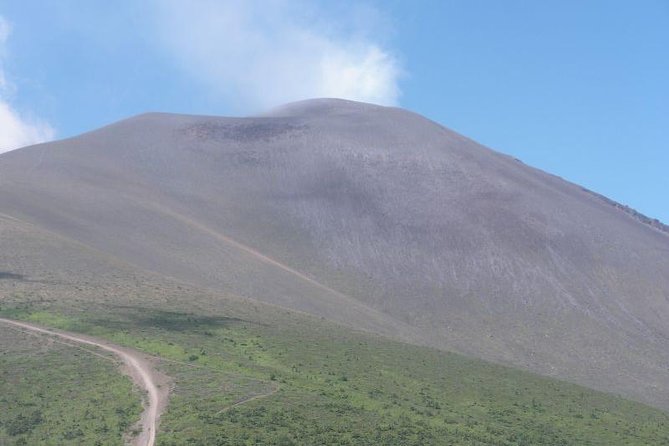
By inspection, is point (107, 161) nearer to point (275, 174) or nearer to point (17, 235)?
point (275, 174)

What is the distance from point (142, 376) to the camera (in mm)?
29188

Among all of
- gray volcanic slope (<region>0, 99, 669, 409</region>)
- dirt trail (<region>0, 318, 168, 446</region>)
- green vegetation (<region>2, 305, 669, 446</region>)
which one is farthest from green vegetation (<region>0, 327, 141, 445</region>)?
gray volcanic slope (<region>0, 99, 669, 409</region>)

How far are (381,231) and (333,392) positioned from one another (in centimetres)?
6123

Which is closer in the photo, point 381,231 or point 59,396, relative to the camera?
point 59,396

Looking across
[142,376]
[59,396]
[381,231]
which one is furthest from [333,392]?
[381,231]

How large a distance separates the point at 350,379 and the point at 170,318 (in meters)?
13.0

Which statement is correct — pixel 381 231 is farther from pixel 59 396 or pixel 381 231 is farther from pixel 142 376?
pixel 59 396

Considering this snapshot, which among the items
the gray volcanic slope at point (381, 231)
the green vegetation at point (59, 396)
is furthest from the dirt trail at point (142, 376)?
the gray volcanic slope at point (381, 231)

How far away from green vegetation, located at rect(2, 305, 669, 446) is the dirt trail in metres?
0.49

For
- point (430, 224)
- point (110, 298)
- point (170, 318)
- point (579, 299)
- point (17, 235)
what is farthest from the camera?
point (430, 224)

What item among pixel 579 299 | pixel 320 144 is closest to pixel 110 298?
pixel 579 299

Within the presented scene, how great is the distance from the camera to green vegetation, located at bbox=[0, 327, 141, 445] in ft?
74.6

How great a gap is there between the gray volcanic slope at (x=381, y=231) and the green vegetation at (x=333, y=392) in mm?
16830

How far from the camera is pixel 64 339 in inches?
1328
